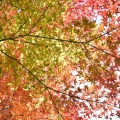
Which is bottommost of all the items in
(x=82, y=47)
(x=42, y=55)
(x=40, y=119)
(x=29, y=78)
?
(x=40, y=119)

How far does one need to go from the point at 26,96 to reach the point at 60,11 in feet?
8.70

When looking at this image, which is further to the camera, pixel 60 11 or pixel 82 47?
pixel 82 47

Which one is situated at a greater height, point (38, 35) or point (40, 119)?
point (38, 35)

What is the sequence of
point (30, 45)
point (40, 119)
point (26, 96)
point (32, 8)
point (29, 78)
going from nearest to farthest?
point (32, 8)
point (30, 45)
point (29, 78)
point (26, 96)
point (40, 119)

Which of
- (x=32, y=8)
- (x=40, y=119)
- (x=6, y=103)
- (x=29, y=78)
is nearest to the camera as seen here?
(x=32, y=8)

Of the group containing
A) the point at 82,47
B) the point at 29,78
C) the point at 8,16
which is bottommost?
the point at 29,78

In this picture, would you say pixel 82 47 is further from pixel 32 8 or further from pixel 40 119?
pixel 40 119

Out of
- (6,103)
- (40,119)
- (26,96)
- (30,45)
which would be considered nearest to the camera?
(30,45)

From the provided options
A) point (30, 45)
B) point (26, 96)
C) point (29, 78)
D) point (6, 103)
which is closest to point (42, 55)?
point (30, 45)

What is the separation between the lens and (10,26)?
4.10m

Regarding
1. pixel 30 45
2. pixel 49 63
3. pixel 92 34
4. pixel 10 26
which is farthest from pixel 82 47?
pixel 10 26

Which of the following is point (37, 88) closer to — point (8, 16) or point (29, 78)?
point (29, 78)

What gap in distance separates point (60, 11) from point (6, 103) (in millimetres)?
4453

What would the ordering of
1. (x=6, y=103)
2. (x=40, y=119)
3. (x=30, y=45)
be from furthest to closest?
(x=6, y=103)
(x=40, y=119)
(x=30, y=45)
